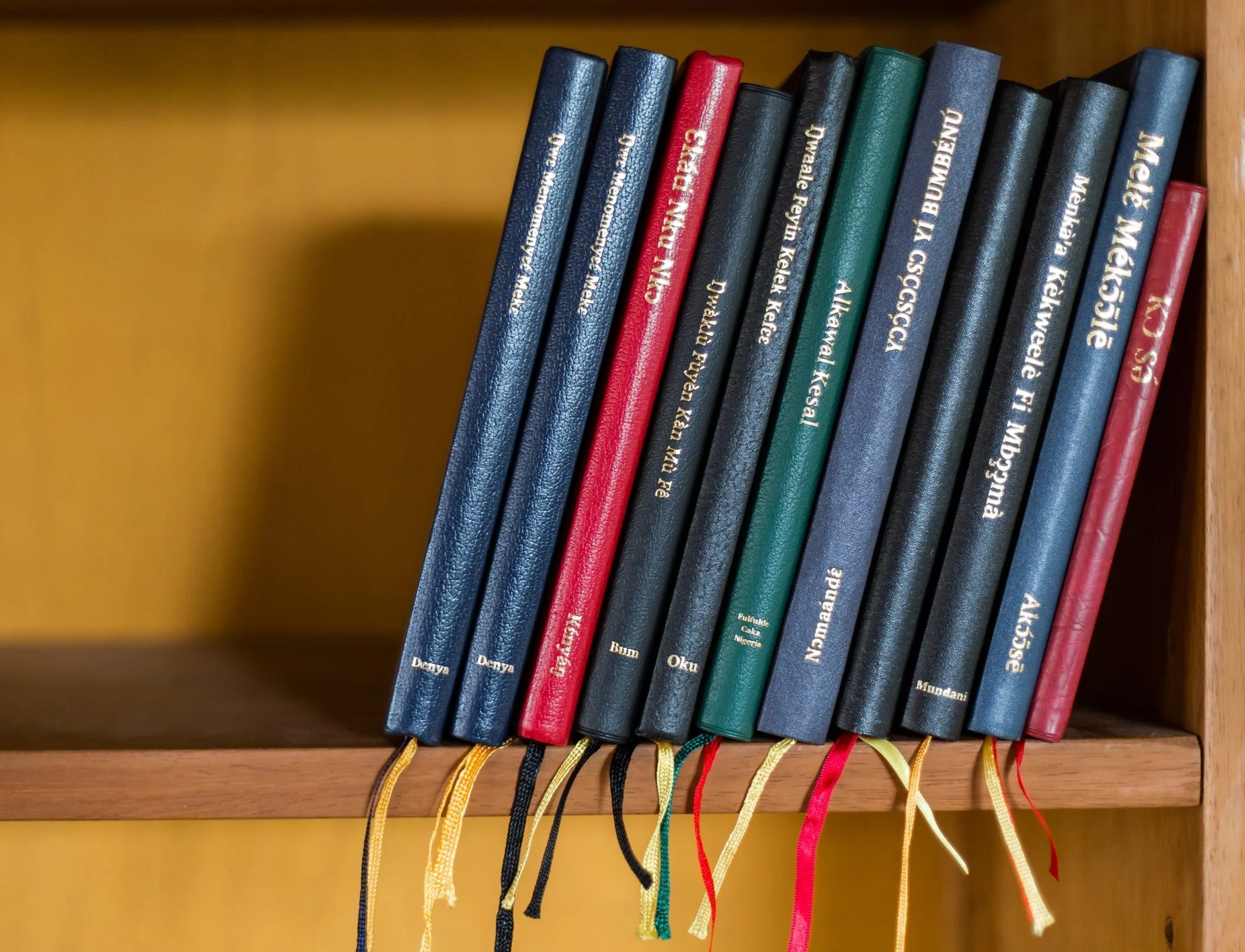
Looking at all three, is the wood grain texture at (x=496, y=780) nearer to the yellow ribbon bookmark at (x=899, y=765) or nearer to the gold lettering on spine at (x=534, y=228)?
the yellow ribbon bookmark at (x=899, y=765)

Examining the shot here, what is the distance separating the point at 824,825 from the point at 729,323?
40cm

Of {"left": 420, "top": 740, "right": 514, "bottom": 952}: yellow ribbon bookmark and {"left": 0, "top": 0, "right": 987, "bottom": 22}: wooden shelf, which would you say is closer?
{"left": 420, "top": 740, "right": 514, "bottom": 952}: yellow ribbon bookmark

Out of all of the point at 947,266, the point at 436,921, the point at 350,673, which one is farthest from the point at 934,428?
the point at 436,921

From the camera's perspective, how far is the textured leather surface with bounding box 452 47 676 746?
408mm

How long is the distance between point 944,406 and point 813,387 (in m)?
0.06

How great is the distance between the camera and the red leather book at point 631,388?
1.35 ft

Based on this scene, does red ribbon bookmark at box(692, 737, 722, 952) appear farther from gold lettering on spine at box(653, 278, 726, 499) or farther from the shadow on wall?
the shadow on wall

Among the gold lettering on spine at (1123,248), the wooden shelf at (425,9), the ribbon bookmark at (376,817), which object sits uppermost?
the wooden shelf at (425,9)

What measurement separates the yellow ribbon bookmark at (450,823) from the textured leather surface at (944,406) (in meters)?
0.15

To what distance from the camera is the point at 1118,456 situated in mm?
417

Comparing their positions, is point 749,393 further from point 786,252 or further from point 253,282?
point 253,282

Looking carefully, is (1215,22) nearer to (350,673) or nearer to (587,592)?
(587,592)

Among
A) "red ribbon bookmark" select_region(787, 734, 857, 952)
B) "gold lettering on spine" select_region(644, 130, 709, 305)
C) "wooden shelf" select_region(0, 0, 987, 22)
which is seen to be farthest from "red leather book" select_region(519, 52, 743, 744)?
"wooden shelf" select_region(0, 0, 987, 22)

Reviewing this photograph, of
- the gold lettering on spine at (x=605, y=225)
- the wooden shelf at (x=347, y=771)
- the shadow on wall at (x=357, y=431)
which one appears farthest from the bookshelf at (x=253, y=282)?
the gold lettering on spine at (x=605, y=225)
